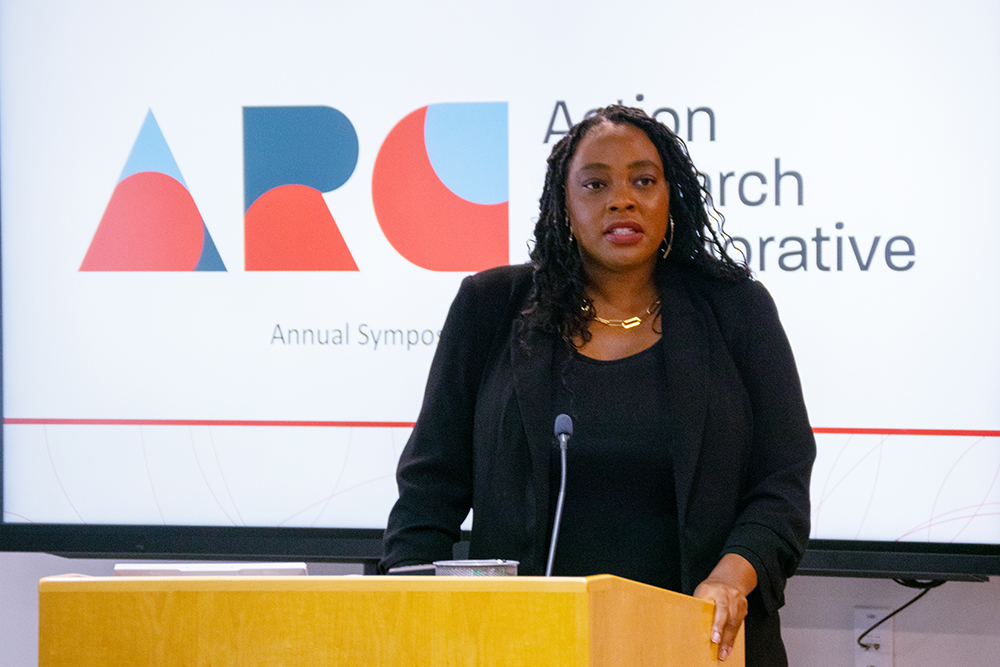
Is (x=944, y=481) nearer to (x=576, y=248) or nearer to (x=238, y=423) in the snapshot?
(x=576, y=248)

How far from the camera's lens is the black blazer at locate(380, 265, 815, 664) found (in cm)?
167

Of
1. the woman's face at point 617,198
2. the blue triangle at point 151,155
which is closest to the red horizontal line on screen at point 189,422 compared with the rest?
the blue triangle at point 151,155

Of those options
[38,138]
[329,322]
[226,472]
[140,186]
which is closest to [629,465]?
[329,322]

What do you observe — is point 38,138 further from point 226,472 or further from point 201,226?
point 226,472

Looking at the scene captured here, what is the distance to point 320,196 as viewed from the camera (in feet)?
8.67

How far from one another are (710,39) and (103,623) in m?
1.99

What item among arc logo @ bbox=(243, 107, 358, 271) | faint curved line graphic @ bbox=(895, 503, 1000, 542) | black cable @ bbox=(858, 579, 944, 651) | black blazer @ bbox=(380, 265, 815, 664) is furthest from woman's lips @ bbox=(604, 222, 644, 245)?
black cable @ bbox=(858, 579, 944, 651)

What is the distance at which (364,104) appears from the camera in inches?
104

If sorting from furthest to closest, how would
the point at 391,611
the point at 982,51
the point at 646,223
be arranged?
the point at 982,51
the point at 646,223
the point at 391,611

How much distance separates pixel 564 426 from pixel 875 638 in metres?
1.48

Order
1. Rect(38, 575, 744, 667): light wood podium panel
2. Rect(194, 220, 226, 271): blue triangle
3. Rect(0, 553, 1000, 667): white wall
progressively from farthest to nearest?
1. Rect(194, 220, 226, 271): blue triangle
2. Rect(0, 553, 1000, 667): white wall
3. Rect(38, 575, 744, 667): light wood podium panel

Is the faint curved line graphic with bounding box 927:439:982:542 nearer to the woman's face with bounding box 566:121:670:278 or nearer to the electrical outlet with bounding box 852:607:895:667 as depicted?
the electrical outlet with bounding box 852:607:895:667

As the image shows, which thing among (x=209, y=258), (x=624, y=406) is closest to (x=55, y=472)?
(x=209, y=258)

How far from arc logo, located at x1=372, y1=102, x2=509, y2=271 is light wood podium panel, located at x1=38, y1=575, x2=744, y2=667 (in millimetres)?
1580
